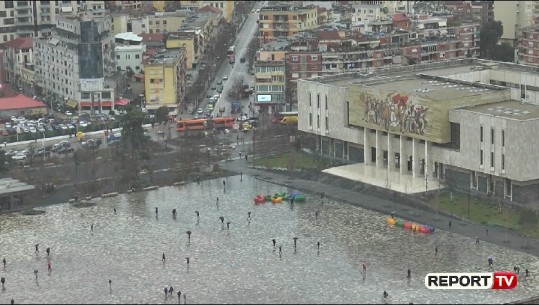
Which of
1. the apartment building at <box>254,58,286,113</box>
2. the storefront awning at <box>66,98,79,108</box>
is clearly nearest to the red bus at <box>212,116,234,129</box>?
the apartment building at <box>254,58,286,113</box>

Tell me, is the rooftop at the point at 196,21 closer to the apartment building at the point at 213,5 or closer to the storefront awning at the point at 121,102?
the apartment building at the point at 213,5

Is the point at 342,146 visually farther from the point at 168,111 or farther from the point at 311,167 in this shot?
the point at 168,111

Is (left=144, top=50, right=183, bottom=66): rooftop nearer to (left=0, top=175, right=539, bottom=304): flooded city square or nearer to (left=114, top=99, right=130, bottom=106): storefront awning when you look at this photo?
(left=114, top=99, right=130, bottom=106): storefront awning

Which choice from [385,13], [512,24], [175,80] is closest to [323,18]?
[385,13]

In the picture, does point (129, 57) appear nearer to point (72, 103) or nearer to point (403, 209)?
point (72, 103)

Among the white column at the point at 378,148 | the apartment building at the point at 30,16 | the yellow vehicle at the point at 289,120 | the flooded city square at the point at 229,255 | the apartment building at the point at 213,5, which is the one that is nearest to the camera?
the flooded city square at the point at 229,255

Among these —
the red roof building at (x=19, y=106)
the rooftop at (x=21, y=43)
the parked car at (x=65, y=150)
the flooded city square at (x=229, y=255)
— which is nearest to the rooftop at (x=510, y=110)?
the flooded city square at (x=229, y=255)
